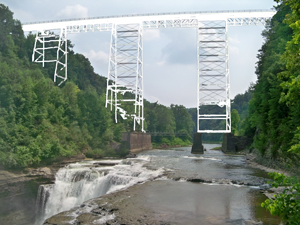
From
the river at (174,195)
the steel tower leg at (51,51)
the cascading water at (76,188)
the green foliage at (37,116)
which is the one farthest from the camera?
the steel tower leg at (51,51)

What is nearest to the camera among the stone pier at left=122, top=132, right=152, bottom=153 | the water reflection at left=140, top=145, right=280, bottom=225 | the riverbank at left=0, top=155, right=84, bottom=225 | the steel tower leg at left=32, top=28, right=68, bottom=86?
the water reflection at left=140, top=145, right=280, bottom=225

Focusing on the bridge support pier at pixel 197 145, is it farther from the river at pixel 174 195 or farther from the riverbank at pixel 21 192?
the river at pixel 174 195

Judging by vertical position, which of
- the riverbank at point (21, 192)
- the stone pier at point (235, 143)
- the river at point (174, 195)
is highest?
the stone pier at point (235, 143)

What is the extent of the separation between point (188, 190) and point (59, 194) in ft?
33.2

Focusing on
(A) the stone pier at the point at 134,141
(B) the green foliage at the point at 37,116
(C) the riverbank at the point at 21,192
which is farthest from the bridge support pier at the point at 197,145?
(C) the riverbank at the point at 21,192

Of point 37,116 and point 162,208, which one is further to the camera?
point 37,116

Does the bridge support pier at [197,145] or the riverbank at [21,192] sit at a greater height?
the bridge support pier at [197,145]

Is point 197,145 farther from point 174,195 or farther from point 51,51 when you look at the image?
point 51,51

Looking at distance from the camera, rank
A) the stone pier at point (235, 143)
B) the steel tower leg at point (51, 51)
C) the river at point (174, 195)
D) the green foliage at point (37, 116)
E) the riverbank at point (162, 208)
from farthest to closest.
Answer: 1. the steel tower leg at point (51, 51)
2. the stone pier at point (235, 143)
3. the green foliage at point (37, 116)
4. the river at point (174, 195)
5. the riverbank at point (162, 208)

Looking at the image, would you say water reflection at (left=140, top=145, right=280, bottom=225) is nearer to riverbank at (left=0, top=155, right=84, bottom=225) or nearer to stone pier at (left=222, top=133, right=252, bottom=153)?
riverbank at (left=0, top=155, right=84, bottom=225)

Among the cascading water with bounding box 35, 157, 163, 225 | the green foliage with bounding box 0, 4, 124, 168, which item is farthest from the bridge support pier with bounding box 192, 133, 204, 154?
the cascading water with bounding box 35, 157, 163, 225

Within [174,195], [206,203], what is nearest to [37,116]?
[174,195]

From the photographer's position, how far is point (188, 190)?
12.4 m

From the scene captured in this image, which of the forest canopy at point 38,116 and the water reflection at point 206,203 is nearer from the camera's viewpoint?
the water reflection at point 206,203
